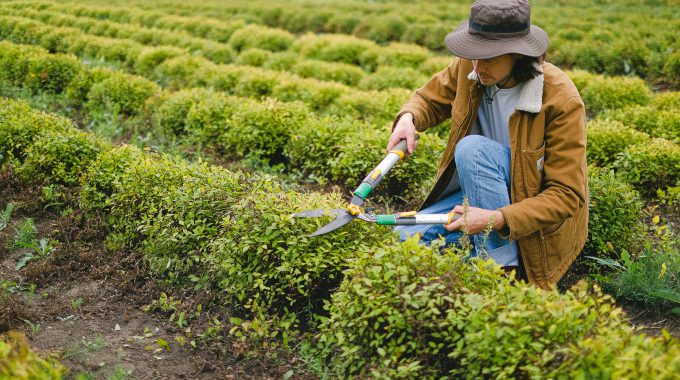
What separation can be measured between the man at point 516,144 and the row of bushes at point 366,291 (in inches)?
12.2

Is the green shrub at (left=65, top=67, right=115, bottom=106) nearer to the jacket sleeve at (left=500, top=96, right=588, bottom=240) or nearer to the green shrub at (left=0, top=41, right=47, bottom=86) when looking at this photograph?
→ the green shrub at (left=0, top=41, right=47, bottom=86)

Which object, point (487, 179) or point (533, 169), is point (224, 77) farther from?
point (533, 169)

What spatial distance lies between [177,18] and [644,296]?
1183cm

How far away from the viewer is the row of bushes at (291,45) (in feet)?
30.1

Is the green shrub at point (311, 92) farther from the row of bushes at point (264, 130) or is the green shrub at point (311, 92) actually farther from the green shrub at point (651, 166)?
the green shrub at point (651, 166)

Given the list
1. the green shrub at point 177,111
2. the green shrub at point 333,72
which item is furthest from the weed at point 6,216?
the green shrub at point 333,72

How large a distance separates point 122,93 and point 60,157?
2321 mm

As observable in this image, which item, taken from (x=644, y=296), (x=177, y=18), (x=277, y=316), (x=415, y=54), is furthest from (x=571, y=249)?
(x=177, y=18)

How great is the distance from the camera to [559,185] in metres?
2.93

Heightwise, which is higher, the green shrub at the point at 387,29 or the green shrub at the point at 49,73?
the green shrub at the point at 49,73

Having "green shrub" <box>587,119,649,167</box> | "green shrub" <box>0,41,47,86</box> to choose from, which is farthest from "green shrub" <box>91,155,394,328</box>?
"green shrub" <box>0,41,47,86</box>

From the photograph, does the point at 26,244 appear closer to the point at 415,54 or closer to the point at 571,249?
the point at 571,249

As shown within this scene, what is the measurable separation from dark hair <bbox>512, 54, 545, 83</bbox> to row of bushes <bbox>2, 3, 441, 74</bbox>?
5.80 m

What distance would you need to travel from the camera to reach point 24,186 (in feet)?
15.6
